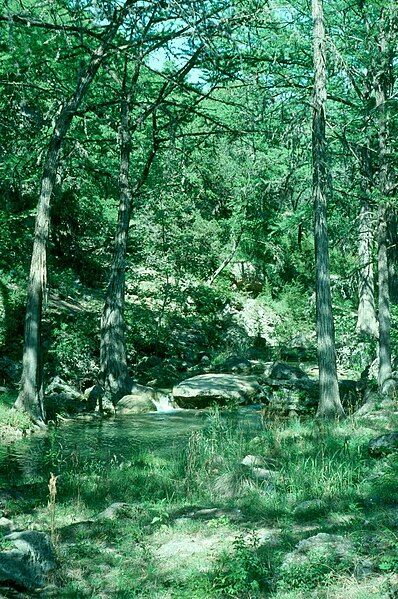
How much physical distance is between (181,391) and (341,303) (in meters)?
7.14

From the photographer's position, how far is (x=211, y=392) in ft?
53.5

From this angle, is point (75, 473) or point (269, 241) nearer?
point (75, 473)

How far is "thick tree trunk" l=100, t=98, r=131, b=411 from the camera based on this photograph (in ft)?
55.3

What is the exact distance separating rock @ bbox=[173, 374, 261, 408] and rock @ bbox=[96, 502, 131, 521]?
399 inches

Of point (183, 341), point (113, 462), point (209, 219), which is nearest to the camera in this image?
point (113, 462)

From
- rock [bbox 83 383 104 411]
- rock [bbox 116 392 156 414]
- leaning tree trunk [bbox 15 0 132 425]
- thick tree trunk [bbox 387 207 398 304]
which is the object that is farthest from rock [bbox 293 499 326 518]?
thick tree trunk [bbox 387 207 398 304]

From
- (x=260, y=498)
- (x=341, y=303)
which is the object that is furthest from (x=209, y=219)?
(x=260, y=498)

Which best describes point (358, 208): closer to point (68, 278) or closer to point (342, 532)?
point (68, 278)

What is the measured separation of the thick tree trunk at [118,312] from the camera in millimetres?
16859

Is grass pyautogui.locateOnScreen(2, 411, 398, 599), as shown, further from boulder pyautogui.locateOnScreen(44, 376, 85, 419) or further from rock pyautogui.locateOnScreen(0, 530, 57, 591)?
boulder pyautogui.locateOnScreen(44, 376, 85, 419)

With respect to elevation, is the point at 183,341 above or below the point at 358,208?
below

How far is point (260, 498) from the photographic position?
20.4 ft

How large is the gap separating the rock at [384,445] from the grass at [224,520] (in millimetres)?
142

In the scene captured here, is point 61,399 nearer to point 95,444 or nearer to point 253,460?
point 95,444
